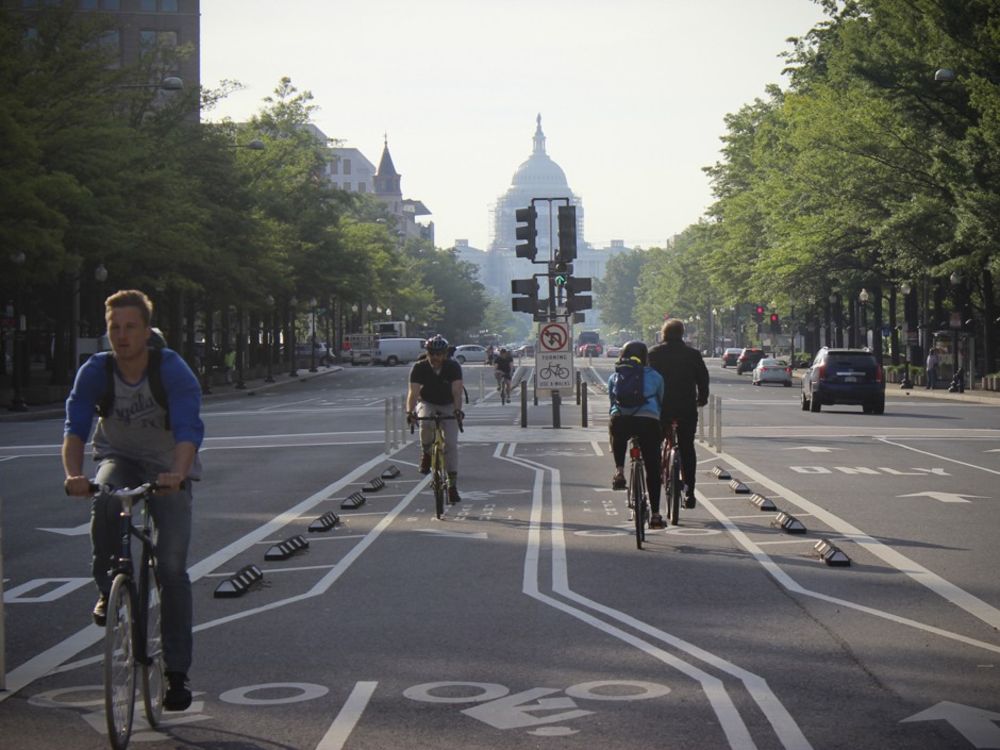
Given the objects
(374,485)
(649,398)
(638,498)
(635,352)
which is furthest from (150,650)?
(374,485)

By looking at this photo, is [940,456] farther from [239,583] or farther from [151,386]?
[151,386]

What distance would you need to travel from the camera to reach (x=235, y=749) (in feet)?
23.7

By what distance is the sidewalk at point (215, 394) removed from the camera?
45.9 metres

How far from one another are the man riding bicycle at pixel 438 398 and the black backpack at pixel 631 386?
3637mm

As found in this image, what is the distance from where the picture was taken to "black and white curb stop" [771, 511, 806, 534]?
15672mm

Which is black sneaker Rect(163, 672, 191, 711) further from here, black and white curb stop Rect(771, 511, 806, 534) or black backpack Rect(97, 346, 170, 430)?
black and white curb stop Rect(771, 511, 806, 534)

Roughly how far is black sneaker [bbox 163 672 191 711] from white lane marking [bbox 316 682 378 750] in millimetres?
685

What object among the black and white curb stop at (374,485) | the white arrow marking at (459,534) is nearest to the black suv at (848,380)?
the black and white curb stop at (374,485)

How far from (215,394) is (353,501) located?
46784 mm

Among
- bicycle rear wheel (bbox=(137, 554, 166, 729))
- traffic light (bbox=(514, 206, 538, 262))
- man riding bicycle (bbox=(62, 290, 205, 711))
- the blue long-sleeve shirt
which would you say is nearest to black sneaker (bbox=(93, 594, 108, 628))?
man riding bicycle (bbox=(62, 290, 205, 711))

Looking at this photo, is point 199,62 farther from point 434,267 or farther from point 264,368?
point 434,267

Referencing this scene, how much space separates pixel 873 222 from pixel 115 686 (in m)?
53.6

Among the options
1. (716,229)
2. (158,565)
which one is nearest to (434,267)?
(716,229)

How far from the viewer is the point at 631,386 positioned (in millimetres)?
14680
